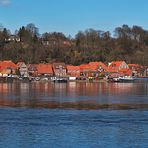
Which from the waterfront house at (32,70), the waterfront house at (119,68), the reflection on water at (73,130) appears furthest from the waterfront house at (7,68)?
the reflection on water at (73,130)

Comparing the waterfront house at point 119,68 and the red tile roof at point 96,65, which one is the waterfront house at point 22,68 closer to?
the red tile roof at point 96,65

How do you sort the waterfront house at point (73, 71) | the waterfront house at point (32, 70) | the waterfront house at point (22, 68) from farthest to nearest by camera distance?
the waterfront house at point (73, 71)
the waterfront house at point (32, 70)
the waterfront house at point (22, 68)

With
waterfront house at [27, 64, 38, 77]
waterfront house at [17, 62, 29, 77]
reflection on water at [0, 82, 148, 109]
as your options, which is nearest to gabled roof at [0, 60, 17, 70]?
waterfront house at [17, 62, 29, 77]

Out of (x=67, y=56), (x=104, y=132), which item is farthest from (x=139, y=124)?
(x=67, y=56)

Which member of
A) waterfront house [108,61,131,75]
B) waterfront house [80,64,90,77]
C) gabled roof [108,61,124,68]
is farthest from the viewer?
gabled roof [108,61,124,68]

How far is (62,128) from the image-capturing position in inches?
1282

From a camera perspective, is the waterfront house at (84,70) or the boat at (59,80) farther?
the waterfront house at (84,70)

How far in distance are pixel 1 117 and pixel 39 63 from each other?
134 metres

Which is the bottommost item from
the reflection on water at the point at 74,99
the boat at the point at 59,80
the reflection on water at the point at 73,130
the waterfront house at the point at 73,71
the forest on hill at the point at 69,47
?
the reflection on water at the point at 73,130

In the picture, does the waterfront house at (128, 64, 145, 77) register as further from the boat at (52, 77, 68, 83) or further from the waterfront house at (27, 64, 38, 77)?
the waterfront house at (27, 64, 38, 77)

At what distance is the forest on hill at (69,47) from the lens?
6914 inches

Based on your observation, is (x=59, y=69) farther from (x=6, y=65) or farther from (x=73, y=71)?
(x=6, y=65)

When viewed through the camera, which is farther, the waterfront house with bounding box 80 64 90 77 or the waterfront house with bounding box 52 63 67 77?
Result: the waterfront house with bounding box 80 64 90 77

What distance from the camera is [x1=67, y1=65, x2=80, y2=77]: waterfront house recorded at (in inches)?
6654
